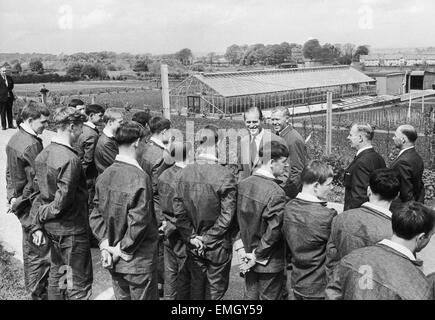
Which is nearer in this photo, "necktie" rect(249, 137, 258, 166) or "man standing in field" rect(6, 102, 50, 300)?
"man standing in field" rect(6, 102, 50, 300)

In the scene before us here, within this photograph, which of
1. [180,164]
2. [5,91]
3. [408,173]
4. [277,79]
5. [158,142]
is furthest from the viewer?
[277,79]

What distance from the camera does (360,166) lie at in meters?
4.35

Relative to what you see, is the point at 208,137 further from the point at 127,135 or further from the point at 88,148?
the point at 88,148

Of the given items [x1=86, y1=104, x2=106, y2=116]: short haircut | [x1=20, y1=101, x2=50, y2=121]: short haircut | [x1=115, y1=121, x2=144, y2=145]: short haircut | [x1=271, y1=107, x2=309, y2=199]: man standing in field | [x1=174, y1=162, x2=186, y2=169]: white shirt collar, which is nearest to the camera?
[x1=115, y1=121, x2=144, y2=145]: short haircut

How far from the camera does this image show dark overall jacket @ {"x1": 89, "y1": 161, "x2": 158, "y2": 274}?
3.58 meters

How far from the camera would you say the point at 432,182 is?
812 cm

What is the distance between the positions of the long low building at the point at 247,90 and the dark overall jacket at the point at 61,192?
61.5ft

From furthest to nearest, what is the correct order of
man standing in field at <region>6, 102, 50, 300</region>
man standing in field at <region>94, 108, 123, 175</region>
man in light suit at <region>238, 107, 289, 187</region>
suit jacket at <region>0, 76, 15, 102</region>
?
suit jacket at <region>0, 76, 15, 102</region>, man in light suit at <region>238, 107, 289, 187</region>, man standing in field at <region>94, 108, 123, 175</region>, man standing in field at <region>6, 102, 50, 300</region>

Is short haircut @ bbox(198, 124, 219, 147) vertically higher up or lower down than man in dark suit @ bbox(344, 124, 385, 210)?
higher up

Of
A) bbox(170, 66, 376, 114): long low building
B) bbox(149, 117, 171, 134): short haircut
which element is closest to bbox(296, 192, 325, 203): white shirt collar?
bbox(149, 117, 171, 134): short haircut

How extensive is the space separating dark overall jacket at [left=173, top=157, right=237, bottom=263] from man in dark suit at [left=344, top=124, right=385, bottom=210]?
4.15ft

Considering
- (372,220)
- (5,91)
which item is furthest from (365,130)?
(5,91)

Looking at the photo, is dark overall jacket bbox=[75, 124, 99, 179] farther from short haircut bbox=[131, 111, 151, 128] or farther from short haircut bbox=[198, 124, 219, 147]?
short haircut bbox=[198, 124, 219, 147]

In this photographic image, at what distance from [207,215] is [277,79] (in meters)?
25.3
